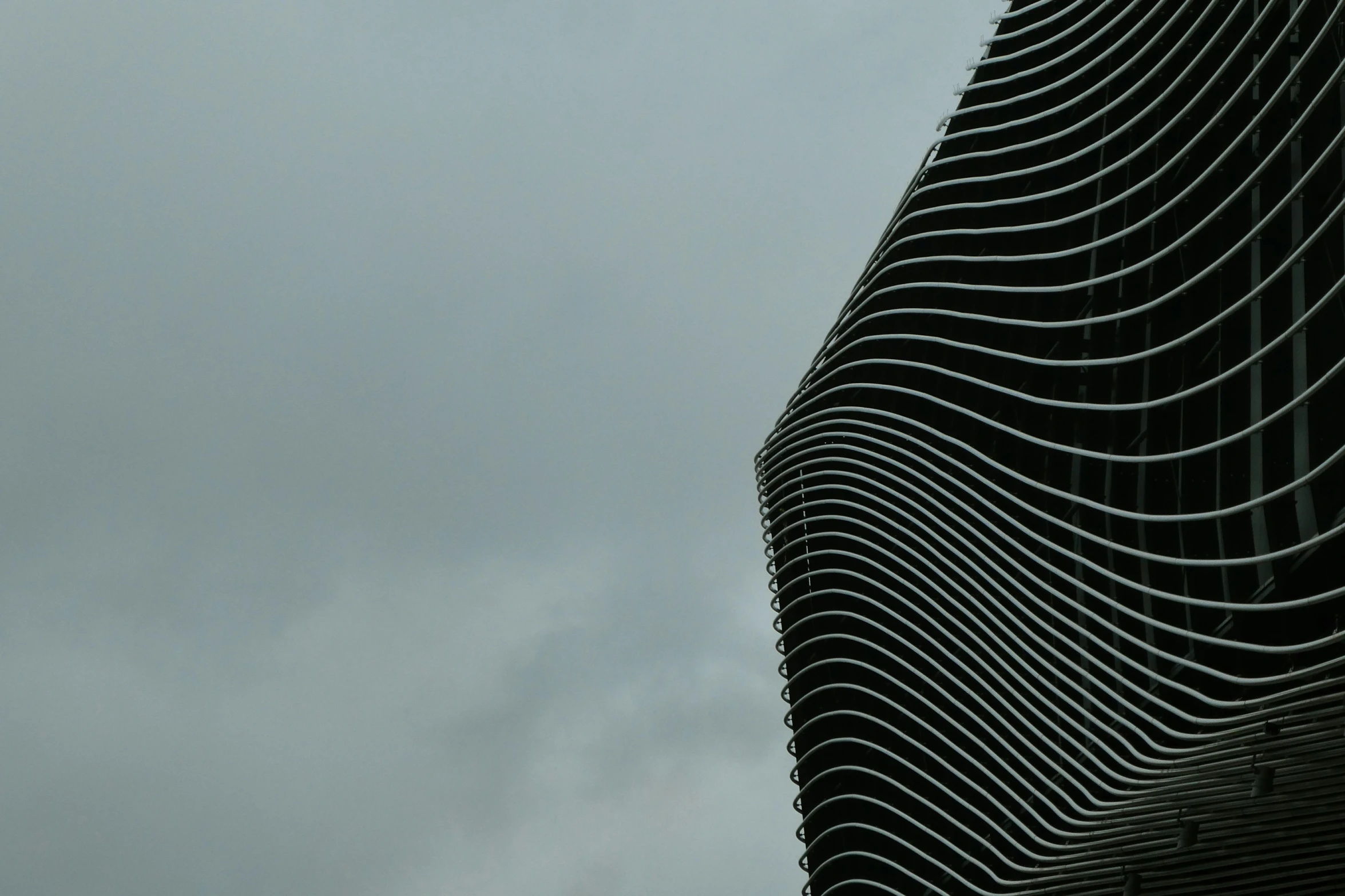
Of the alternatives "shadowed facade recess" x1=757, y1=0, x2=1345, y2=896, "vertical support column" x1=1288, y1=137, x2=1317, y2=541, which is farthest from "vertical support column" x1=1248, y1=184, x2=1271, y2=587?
"vertical support column" x1=1288, y1=137, x2=1317, y2=541

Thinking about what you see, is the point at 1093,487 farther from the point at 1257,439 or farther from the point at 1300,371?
the point at 1300,371

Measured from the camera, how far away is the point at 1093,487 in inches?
1561

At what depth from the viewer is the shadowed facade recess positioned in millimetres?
29984

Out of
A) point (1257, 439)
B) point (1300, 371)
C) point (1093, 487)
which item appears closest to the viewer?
point (1300, 371)

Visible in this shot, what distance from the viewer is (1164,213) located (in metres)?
35.4

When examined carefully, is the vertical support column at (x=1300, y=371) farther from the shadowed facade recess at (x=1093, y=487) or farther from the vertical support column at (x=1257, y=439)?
the vertical support column at (x=1257, y=439)

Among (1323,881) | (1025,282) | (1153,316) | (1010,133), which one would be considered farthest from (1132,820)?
(1010,133)

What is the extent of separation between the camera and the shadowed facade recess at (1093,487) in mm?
29984

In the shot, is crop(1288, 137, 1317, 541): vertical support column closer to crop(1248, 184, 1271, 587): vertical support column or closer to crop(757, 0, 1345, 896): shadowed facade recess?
crop(757, 0, 1345, 896): shadowed facade recess

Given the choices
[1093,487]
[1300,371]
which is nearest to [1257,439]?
[1300,371]

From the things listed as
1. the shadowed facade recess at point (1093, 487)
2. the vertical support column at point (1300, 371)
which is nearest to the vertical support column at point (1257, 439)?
the shadowed facade recess at point (1093, 487)

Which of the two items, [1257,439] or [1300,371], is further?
[1257,439]

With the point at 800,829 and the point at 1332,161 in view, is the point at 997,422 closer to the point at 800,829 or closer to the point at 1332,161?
the point at 1332,161

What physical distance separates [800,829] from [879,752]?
6.08m
